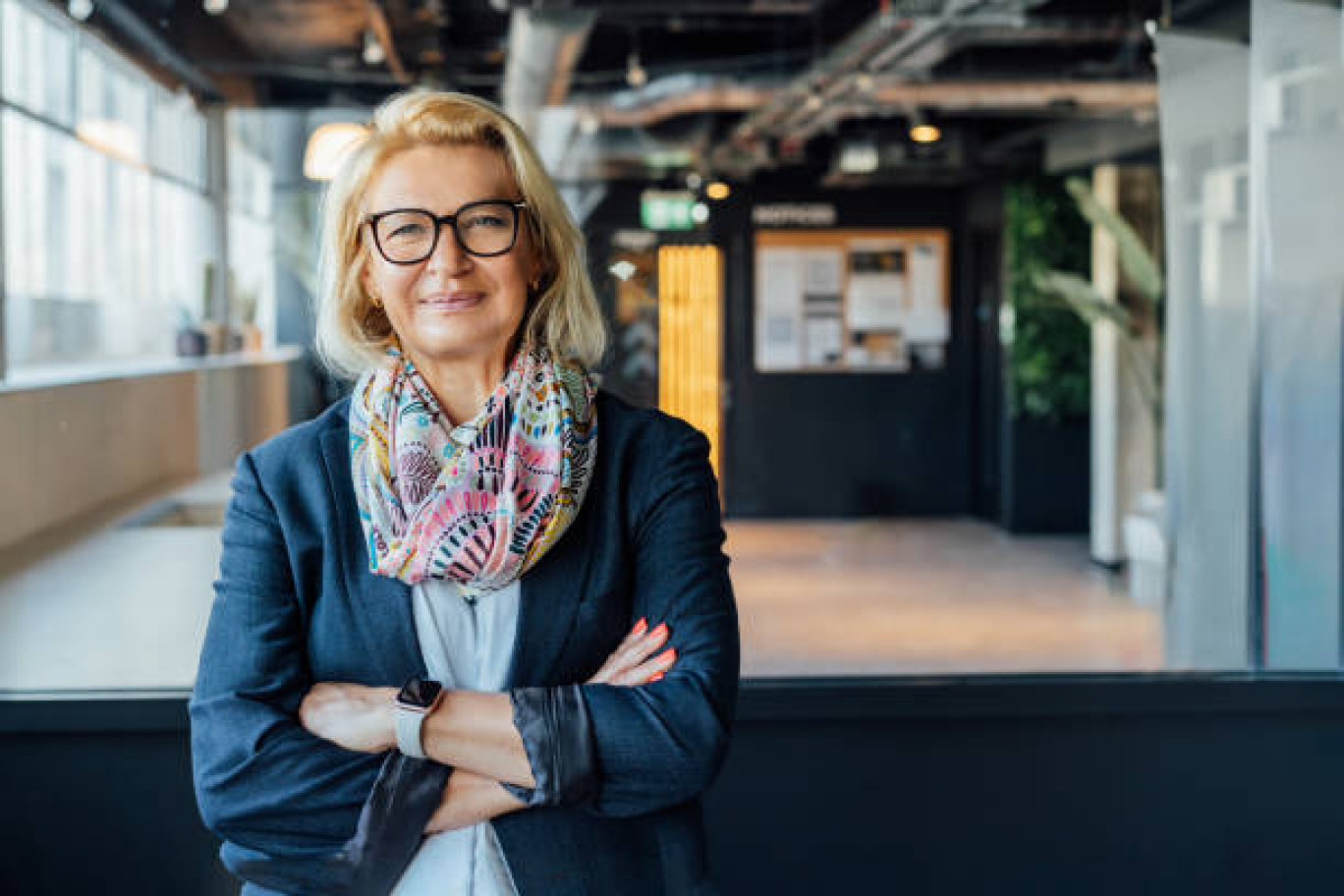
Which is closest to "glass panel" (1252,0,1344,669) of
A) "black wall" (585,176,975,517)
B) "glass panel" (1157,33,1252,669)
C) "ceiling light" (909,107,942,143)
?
"glass panel" (1157,33,1252,669)

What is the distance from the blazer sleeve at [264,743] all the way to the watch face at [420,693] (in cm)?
8

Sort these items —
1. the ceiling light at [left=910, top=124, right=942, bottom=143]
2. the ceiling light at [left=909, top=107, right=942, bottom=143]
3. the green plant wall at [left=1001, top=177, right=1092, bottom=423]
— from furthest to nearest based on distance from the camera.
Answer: the ceiling light at [left=910, top=124, right=942, bottom=143] < the ceiling light at [left=909, top=107, right=942, bottom=143] < the green plant wall at [left=1001, top=177, right=1092, bottom=423]

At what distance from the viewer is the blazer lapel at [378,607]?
4.81ft

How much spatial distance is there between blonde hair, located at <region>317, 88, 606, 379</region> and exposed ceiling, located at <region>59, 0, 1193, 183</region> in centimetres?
207

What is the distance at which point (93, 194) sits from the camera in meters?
4.32

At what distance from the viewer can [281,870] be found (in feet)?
4.73

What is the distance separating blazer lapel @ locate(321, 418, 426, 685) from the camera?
1.46 metres

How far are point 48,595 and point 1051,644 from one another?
16.3 ft

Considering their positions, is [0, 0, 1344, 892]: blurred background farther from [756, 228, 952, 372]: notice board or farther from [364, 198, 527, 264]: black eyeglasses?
[756, 228, 952, 372]: notice board

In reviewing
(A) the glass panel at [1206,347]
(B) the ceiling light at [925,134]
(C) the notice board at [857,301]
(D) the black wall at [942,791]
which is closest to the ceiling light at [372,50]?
(D) the black wall at [942,791]

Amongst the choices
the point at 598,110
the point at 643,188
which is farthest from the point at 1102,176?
the point at 643,188

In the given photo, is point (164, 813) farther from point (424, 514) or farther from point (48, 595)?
point (424, 514)

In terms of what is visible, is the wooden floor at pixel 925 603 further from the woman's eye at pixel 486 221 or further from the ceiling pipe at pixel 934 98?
the ceiling pipe at pixel 934 98

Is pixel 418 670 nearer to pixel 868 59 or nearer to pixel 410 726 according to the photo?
pixel 410 726
